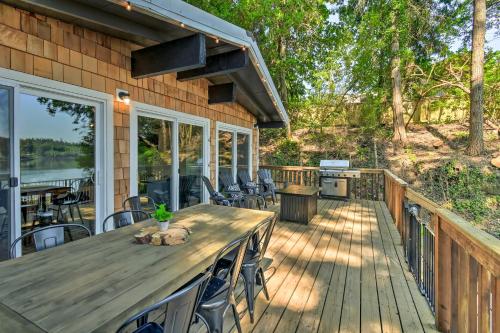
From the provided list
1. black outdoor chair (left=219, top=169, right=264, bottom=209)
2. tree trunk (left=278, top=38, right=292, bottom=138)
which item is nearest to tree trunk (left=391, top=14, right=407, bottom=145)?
tree trunk (left=278, top=38, right=292, bottom=138)

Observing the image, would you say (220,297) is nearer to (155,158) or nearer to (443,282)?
(443,282)

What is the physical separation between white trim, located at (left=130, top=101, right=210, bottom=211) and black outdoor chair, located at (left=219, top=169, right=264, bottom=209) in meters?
0.59

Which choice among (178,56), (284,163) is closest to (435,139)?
(284,163)

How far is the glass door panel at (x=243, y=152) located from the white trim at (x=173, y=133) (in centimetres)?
174

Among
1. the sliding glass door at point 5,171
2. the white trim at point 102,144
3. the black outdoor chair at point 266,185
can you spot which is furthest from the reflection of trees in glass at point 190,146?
the sliding glass door at point 5,171

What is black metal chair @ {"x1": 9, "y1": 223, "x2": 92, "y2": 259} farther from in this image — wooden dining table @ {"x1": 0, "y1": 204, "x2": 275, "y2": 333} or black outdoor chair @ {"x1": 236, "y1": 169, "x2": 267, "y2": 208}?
black outdoor chair @ {"x1": 236, "y1": 169, "x2": 267, "y2": 208}

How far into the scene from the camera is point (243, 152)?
761 cm

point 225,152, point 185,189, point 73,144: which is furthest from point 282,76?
point 73,144

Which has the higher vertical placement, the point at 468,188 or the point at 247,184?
the point at 247,184

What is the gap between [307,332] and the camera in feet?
6.39

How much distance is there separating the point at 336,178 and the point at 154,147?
5.19 metres

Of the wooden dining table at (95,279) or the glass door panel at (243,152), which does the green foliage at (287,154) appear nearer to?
the glass door panel at (243,152)

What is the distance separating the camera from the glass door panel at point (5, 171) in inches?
94.6

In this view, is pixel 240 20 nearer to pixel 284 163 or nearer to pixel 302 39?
pixel 302 39
